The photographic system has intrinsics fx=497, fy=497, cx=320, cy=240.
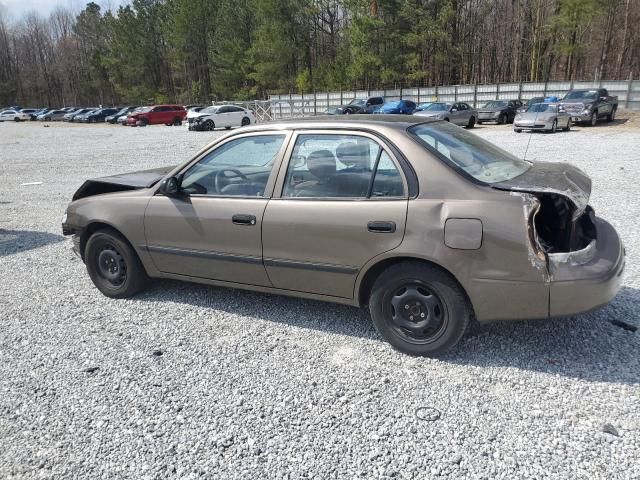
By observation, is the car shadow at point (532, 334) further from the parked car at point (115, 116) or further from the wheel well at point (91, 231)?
the parked car at point (115, 116)

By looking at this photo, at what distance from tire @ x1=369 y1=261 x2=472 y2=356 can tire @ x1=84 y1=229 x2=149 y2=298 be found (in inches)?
90.8

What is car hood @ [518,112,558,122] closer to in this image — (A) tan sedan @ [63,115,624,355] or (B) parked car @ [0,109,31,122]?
(A) tan sedan @ [63,115,624,355]

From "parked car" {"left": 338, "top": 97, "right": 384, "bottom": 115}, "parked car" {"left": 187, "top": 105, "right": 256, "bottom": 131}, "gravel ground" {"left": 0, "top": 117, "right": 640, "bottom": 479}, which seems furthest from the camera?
"parked car" {"left": 338, "top": 97, "right": 384, "bottom": 115}

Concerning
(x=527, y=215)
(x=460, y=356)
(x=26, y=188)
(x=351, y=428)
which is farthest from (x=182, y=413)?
(x=26, y=188)

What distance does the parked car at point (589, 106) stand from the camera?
24047mm

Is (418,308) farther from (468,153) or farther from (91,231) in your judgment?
(91,231)

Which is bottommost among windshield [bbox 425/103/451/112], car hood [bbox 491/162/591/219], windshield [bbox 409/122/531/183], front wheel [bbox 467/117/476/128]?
front wheel [bbox 467/117/476/128]

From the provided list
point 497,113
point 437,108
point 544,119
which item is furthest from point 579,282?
point 497,113

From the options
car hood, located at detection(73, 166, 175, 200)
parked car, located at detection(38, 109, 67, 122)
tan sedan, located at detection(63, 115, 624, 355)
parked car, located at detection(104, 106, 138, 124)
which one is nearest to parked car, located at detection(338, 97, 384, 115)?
parked car, located at detection(104, 106, 138, 124)

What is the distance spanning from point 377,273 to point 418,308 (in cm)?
36

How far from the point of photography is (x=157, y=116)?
4119 centimetres

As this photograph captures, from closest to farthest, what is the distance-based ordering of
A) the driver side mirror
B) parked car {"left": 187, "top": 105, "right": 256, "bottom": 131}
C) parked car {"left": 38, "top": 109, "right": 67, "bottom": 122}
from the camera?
the driver side mirror < parked car {"left": 187, "top": 105, "right": 256, "bottom": 131} < parked car {"left": 38, "top": 109, "right": 67, "bottom": 122}

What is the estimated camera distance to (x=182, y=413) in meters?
2.95

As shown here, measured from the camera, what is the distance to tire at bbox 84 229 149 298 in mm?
4500
